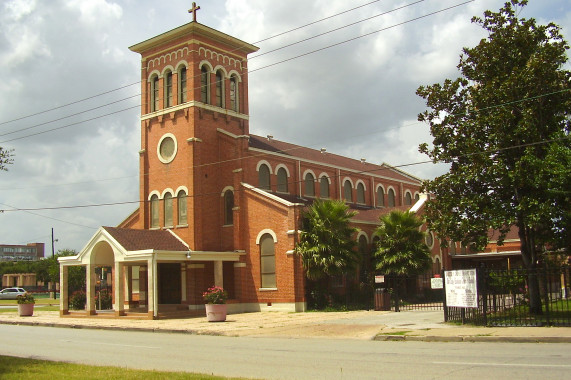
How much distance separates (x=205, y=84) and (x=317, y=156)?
12712mm

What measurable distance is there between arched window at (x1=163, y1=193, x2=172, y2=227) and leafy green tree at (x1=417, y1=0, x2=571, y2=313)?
65.3ft

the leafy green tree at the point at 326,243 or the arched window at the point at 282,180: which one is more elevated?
the arched window at the point at 282,180

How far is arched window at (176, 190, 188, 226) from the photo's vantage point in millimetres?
38688

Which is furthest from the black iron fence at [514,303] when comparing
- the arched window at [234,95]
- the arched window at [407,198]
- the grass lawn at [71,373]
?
the arched window at [407,198]

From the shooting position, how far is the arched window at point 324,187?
46.3 m

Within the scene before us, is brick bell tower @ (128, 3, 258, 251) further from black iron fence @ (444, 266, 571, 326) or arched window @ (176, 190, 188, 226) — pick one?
black iron fence @ (444, 266, 571, 326)

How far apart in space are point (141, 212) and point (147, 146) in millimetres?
4462

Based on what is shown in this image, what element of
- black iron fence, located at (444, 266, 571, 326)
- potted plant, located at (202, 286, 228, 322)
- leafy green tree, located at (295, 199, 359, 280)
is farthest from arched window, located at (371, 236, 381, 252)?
black iron fence, located at (444, 266, 571, 326)

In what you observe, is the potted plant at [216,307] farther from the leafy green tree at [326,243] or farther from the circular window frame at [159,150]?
the circular window frame at [159,150]

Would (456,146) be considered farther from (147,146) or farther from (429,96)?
(147,146)

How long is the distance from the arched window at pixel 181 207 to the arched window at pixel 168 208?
35.7 inches

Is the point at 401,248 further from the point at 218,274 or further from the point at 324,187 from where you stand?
the point at 218,274

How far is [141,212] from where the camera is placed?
4103 centimetres

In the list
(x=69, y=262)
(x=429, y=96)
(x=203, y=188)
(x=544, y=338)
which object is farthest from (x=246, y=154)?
(x=544, y=338)
